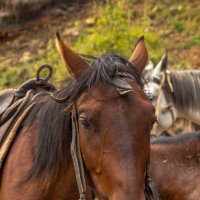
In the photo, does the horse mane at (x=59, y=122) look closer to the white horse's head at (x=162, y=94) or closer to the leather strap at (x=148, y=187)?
the leather strap at (x=148, y=187)

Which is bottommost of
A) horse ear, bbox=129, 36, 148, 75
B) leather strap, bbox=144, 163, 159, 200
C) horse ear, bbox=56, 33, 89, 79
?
leather strap, bbox=144, 163, 159, 200

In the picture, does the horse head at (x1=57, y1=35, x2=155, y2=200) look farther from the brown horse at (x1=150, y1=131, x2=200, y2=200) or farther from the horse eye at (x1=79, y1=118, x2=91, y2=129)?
the brown horse at (x1=150, y1=131, x2=200, y2=200)

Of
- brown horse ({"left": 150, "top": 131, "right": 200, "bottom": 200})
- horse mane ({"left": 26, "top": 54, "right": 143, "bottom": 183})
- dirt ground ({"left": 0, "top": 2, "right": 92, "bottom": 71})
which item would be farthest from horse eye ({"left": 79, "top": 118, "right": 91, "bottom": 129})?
dirt ground ({"left": 0, "top": 2, "right": 92, "bottom": 71})

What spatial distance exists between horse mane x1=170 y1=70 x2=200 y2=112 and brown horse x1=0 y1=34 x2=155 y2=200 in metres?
2.81

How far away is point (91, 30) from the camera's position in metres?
8.31

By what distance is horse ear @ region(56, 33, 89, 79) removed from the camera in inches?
89.0

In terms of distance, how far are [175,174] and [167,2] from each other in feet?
20.6

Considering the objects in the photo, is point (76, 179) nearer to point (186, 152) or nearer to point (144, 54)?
point (144, 54)

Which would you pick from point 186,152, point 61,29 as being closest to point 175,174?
point 186,152

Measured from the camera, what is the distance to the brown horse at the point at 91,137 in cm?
211

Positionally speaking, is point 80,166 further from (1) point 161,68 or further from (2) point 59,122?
(1) point 161,68

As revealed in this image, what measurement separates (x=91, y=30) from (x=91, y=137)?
626 centimetres

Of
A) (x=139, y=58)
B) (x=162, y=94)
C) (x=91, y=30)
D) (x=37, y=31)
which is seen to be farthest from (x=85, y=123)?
(x=37, y=31)

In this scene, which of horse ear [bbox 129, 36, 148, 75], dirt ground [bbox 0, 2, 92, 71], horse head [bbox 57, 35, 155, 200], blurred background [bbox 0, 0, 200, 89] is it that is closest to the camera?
horse head [bbox 57, 35, 155, 200]
